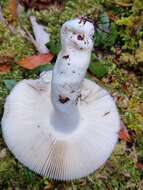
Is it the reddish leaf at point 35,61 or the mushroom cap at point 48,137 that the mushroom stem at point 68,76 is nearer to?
the mushroom cap at point 48,137

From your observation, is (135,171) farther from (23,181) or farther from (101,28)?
(101,28)

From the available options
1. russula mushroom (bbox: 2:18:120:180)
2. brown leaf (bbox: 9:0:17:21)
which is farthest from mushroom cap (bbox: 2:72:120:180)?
brown leaf (bbox: 9:0:17:21)

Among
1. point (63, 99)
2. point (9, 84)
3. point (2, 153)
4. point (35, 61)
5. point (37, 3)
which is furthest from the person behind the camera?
point (37, 3)

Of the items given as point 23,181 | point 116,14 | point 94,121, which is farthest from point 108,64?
point 23,181

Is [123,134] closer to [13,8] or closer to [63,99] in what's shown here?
[63,99]

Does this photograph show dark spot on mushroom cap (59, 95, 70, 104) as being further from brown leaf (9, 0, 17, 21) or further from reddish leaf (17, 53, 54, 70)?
brown leaf (9, 0, 17, 21)

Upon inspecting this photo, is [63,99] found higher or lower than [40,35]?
higher

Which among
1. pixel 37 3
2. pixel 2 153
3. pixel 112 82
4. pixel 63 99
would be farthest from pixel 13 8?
pixel 63 99
